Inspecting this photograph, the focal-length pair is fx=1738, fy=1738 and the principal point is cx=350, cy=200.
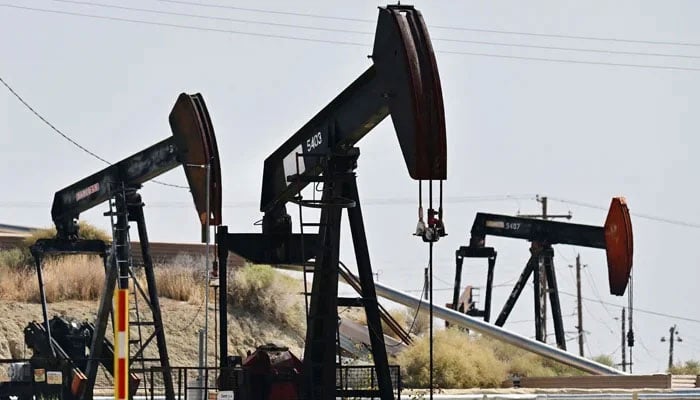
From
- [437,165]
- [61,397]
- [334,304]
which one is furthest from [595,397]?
[61,397]

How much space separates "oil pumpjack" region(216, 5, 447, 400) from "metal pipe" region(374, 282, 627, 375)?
16.5 metres

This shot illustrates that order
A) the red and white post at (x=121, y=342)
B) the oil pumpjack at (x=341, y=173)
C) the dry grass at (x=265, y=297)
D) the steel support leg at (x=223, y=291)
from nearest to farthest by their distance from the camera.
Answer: the red and white post at (x=121, y=342) < the oil pumpjack at (x=341, y=173) < the steel support leg at (x=223, y=291) < the dry grass at (x=265, y=297)

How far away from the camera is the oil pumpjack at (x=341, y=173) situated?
19688 millimetres

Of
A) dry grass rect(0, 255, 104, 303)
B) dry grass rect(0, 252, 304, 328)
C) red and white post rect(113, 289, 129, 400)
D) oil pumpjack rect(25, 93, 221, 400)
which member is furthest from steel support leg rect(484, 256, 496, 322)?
red and white post rect(113, 289, 129, 400)

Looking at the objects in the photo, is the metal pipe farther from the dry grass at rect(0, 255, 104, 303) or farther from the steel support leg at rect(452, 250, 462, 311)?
the dry grass at rect(0, 255, 104, 303)

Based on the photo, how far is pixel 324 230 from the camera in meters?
23.0

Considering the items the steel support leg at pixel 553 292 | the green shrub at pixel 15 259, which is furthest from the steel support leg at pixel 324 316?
the green shrub at pixel 15 259

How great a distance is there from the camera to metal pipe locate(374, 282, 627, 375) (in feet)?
136

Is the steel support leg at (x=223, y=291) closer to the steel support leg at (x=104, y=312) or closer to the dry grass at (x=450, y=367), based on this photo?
the steel support leg at (x=104, y=312)

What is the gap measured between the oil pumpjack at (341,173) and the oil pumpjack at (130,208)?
4.65 ft

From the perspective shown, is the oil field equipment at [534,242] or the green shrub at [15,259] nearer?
the oil field equipment at [534,242]

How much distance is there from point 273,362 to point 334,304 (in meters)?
1.48

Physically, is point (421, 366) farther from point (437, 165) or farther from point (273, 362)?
point (437, 165)

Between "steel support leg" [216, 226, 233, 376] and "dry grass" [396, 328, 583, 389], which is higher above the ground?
"steel support leg" [216, 226, 233, 376]
